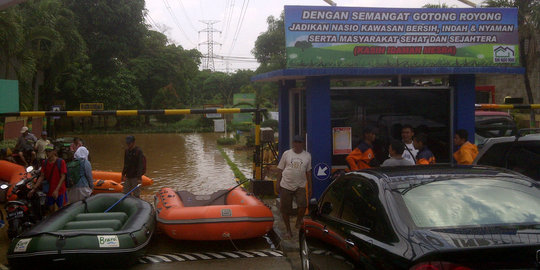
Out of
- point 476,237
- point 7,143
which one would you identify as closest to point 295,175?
point 476,237

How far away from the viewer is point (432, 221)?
152 inches

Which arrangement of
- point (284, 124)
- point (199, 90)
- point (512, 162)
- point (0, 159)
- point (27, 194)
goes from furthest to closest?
1. point (199, 90)
2. point (0, 159)
3. point (284, 124)
4. point (27, 194)
5. point (512, 162)

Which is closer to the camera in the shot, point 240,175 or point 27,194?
point 27,194

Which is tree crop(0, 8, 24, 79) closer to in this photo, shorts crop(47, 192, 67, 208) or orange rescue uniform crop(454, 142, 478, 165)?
shorts crop(47, 192, 67, 208)

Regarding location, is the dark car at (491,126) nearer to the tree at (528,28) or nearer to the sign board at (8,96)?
the sign board at (8,96)

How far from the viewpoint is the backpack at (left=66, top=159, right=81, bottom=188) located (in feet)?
30.3

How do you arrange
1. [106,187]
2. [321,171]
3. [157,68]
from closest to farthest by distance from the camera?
[321,171]
[106,187]
[157,68]

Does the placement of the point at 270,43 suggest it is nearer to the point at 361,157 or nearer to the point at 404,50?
the point at 404,50

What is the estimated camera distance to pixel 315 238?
5.49m

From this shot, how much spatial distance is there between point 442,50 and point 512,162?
296 cm

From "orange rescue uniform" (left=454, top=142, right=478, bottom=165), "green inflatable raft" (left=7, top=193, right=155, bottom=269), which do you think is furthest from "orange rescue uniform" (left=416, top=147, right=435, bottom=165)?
"green inflatable raft" (left=7, top=193, right=155, bottom=269)

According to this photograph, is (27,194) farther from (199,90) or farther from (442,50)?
(199,90)

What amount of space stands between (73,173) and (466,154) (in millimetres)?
6960

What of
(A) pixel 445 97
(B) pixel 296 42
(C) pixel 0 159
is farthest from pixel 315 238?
(C) pixel 0 159
